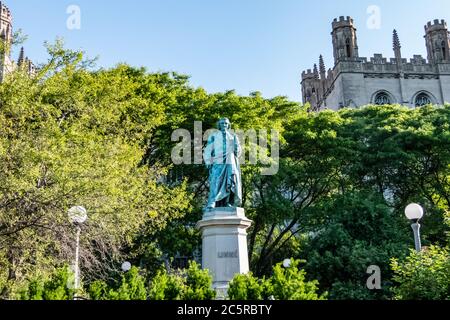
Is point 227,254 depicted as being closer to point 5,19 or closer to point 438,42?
point 5,19

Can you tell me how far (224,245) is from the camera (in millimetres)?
13211

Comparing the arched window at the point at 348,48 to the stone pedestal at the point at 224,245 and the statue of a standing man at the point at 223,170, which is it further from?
the stone pedestal at the point at 224,245

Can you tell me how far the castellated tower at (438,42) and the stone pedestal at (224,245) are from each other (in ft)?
173

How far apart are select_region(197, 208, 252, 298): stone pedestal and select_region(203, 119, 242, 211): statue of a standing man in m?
0.58

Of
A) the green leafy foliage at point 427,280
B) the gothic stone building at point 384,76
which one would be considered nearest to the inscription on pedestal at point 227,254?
the green leafy foliage at point 427,280

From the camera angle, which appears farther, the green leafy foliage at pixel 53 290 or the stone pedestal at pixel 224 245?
the stone pedestal at pixel 224 245

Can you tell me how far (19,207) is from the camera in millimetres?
13750

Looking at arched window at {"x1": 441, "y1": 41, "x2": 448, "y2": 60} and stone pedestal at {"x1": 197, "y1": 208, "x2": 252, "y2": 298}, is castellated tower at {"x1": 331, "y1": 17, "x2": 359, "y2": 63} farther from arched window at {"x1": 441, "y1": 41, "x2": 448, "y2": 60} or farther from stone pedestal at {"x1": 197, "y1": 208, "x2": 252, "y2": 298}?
stone pedestal at {"x1": 197, "y1": 208, "x2": 252, "y2": 298}

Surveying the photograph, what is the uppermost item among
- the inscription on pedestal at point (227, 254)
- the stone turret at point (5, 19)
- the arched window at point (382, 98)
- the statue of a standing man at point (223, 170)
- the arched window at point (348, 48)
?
the stone turret at point (5, 19)

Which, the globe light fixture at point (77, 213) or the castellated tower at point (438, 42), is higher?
the castellated tower at point (438, 42)

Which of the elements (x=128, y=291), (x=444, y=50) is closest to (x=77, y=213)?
(x=128, y=291)

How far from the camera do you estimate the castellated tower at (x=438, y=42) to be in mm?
59094
